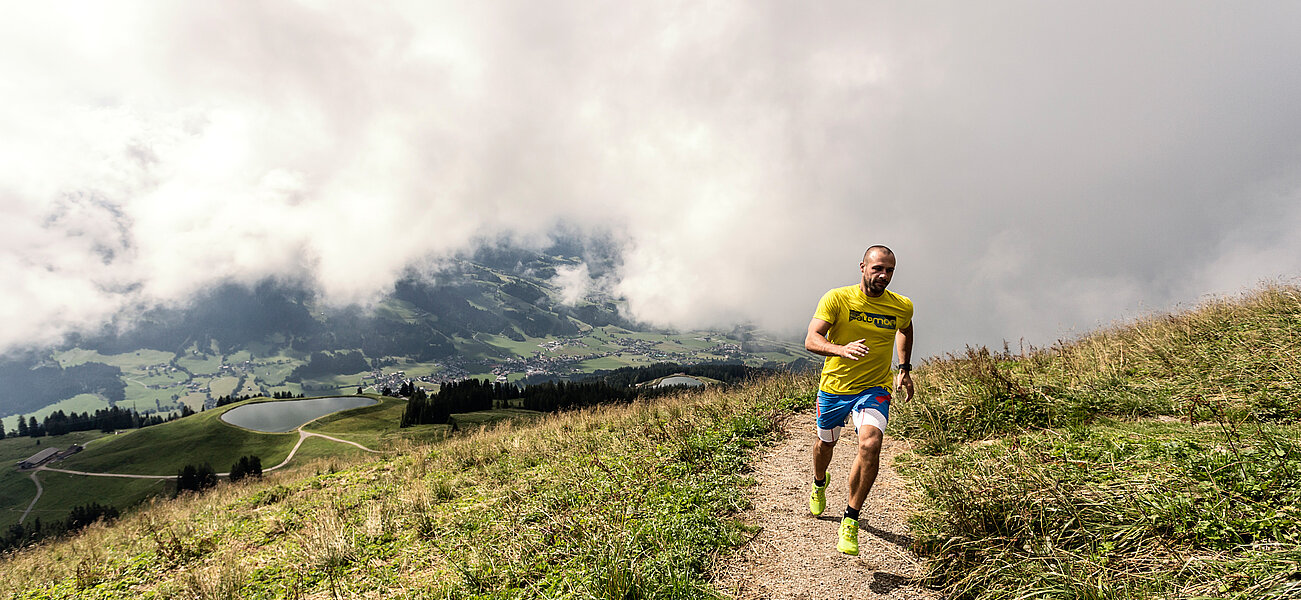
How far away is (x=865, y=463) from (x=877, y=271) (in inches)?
85.5

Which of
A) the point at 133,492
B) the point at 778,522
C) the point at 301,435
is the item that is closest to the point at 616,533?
the point at 778,522

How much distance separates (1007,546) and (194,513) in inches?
703

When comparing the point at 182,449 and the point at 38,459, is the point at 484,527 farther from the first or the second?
the point at 38,459

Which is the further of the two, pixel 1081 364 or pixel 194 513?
pixel 194 513

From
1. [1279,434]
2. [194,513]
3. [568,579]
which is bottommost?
[194,513]

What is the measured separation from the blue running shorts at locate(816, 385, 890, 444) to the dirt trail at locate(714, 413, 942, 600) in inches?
29.4

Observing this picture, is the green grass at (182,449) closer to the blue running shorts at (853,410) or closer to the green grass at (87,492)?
the green grass at (87,492)

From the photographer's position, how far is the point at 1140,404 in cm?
759

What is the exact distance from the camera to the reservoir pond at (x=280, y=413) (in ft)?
371

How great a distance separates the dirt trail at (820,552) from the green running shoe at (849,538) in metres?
0.09

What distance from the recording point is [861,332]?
5.64 m

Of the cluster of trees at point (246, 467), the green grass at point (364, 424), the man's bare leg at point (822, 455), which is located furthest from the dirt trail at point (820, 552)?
the cluster of trees at point (246, 467)

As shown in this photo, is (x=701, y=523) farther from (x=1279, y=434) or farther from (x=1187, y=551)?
(x=1279, y=434)

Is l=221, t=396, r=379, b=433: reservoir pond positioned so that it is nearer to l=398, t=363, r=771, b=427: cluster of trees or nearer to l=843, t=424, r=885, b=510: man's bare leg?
l=398, t=363, r=771, b=427: cluster of trees
